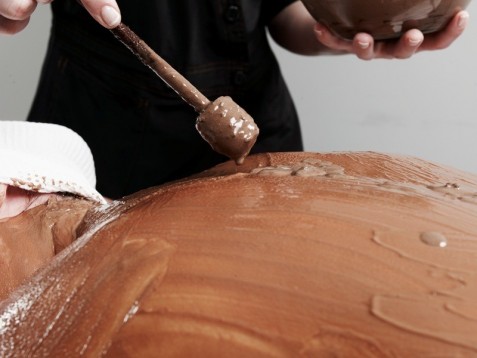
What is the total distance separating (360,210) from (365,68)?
1593 mm

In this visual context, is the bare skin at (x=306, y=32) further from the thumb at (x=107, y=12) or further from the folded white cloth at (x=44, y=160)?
the folded white cloth at (x=44, y=160)

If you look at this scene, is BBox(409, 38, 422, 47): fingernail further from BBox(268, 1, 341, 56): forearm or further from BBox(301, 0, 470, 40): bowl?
BBox(268, 1, 341, 56): forearm

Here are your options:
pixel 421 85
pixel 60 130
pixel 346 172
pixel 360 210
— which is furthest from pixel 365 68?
pixel 360 210

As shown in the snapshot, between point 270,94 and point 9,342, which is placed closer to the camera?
point 9,342

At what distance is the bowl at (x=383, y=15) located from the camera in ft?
3.00

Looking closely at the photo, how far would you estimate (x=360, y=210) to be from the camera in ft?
2.11

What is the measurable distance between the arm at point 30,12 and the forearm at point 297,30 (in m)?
0.78

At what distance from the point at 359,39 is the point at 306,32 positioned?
62 cm

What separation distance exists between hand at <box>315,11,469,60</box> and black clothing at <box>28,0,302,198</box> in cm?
32

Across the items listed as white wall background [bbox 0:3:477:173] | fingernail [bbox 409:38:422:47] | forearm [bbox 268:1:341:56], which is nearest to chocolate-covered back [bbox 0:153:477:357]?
fingernail [bbox 409:38:422:47]

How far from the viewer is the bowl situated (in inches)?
36.0

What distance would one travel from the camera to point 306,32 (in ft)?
5.32

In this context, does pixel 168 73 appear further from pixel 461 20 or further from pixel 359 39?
pixel 461 20

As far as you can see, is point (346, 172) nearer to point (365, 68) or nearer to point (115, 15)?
point (115, 15)
